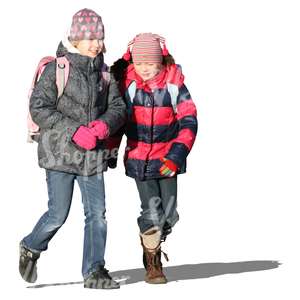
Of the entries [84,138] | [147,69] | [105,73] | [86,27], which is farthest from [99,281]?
[86,27]

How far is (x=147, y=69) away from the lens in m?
14.3

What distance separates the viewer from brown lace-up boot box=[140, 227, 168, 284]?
1454 centimetres

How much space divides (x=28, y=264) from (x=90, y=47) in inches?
97.2

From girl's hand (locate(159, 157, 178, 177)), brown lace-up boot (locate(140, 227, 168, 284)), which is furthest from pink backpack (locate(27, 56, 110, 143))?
brown lace-up boot (locate(140, 227, 168, 284))

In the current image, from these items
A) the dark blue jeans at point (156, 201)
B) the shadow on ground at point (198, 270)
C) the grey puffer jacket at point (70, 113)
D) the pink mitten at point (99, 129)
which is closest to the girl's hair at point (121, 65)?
the grey puffer jacket at point (70, 113)

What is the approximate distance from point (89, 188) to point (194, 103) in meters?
1.56

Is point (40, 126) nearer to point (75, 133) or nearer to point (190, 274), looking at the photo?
point (75, 133)

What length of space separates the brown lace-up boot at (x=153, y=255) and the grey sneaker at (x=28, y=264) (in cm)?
122

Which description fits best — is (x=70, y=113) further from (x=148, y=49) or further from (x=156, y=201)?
(x=156, y=201)

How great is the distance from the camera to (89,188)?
551 inches

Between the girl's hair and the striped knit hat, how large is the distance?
0.32 ft

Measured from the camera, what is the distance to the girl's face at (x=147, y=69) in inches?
564

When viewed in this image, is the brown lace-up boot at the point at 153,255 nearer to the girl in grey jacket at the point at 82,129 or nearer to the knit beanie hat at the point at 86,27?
the girl in grey jacket at the point at 82,129

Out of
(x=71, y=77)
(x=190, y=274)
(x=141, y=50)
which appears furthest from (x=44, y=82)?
(x=190, y=274)
